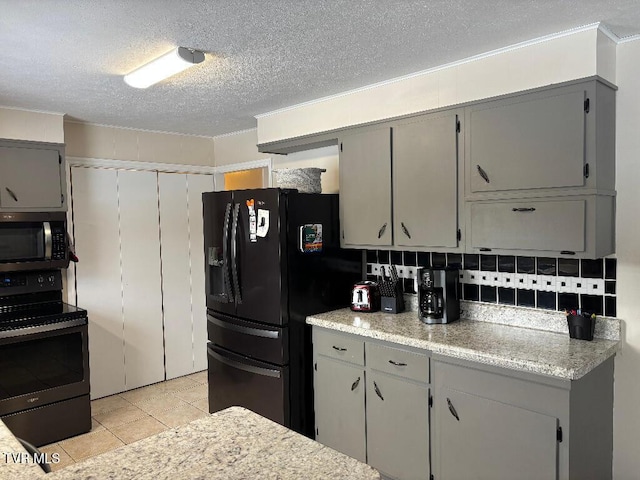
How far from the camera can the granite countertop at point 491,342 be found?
207 centimetres

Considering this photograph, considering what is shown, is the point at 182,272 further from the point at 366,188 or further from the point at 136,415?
the point at 366,188

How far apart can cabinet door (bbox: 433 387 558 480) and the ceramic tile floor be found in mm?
2103

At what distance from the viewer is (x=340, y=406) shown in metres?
Result: 2.91

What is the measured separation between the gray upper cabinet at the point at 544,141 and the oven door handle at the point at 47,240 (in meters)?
2.98

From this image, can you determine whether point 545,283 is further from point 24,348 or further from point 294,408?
point 24,348

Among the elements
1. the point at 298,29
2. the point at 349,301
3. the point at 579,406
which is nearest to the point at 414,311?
the point at 349,301

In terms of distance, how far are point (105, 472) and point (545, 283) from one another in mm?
2296

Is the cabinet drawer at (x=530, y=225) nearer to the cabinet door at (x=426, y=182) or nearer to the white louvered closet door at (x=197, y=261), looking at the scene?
the cabinet door at (x=426, y=182)

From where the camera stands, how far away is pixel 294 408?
120 inches

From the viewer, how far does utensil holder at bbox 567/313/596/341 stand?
7.73 feet

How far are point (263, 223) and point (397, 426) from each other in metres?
1.44

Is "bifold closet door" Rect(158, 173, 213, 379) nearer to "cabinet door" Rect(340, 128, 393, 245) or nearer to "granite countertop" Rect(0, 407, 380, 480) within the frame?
"cabinet door" Rect(340, 128, 393, 245)

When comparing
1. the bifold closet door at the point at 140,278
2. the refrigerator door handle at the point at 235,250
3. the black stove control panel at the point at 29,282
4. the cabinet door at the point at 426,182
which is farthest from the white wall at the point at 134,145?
the cabinet door at the point at 426,182
